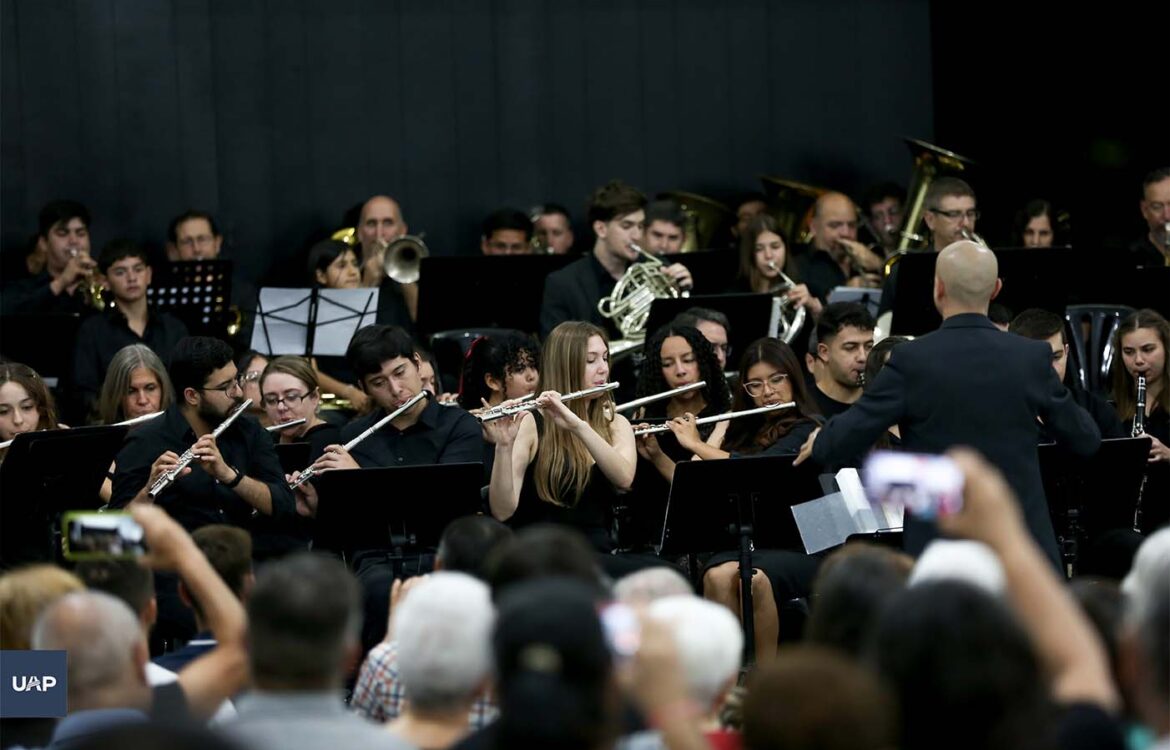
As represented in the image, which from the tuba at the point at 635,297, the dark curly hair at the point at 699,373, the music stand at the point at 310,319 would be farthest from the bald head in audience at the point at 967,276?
the music stand at the point at 310,319

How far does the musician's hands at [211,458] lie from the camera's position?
629 centimetres

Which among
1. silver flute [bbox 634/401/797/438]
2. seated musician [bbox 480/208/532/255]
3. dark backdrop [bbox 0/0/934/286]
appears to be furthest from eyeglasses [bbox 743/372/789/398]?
dark backdrop [bbox 0/0/934/286]

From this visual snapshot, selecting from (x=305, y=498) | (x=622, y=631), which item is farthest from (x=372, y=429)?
(x=622, y=631)

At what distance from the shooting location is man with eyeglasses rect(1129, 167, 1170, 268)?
8.94 m

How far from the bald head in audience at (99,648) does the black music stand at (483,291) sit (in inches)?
208

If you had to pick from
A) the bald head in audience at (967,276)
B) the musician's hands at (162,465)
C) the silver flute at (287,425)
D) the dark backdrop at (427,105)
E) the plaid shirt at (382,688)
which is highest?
the dark backdrop at (427,105)

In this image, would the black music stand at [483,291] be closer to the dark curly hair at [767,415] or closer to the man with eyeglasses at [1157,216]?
the dark curly hair at [767,415]

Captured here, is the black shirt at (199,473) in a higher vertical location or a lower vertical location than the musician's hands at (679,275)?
lower

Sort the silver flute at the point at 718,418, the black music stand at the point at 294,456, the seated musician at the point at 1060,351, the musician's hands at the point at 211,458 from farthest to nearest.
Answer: the seated musician at the point at 1060,351, the black music stand at the point at 294,456, the silver flute at the point at 718,418, the musician's hands at the point at 211,458

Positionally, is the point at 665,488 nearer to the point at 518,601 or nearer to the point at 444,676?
the point at 444,676

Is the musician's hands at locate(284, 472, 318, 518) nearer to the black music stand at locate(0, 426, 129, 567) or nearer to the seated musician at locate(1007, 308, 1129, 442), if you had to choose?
the black music stand at locate(0, 426, 129, 567)

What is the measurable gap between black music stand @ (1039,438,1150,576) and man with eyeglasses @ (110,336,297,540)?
270 cm

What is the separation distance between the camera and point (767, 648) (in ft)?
21.5

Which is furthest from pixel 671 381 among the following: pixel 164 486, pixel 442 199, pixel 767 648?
pixel 442 199
